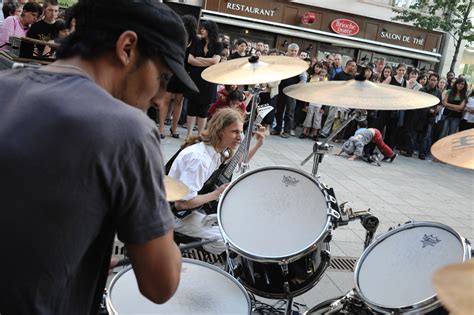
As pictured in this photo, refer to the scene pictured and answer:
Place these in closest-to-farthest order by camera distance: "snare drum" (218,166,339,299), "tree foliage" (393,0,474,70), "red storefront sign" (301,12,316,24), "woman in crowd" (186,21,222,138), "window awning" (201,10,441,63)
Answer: "snare drum" (218,166,339,299) < "woman in crowd" (186,21,222,138) < "tree foliage" (393,0,474,70) < "window awning" (201,10,441,63) < "red storefront sign" (301,12,316,24)

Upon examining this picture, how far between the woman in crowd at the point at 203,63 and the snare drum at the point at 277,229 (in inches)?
154

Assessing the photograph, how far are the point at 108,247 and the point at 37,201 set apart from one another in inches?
8.5

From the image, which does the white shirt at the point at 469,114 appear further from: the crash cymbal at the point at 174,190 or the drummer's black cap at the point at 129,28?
the drummer's black cap at the point at 129,28

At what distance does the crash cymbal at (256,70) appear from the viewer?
3211 millimetres

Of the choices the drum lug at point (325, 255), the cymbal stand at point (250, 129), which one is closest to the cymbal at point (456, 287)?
the drum lug at point (325, 255)

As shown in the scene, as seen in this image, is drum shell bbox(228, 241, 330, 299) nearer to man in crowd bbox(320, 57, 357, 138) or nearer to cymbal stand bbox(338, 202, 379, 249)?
cymbal stand bbox(338, 202, 379, 249)

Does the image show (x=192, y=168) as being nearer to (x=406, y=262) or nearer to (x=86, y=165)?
(x=406, y=262)

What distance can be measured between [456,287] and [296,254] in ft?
4.85

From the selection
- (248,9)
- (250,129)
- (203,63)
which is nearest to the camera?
(250,129)

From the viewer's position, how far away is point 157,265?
95 cm

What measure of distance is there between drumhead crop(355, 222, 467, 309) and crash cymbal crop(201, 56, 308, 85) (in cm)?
136

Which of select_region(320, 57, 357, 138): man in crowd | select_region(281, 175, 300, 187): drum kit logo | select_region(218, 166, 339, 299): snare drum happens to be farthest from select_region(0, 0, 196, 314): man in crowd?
select_region(320, 57, 357, 138): man in crowd

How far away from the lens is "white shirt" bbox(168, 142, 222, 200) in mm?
2939

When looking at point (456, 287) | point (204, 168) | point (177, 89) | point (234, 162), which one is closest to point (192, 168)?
point (204, 168)
